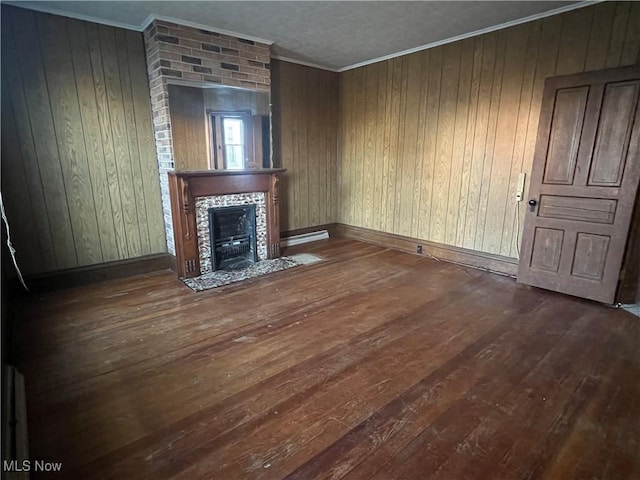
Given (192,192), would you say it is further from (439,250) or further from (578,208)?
(578,208)

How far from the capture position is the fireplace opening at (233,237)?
4043 mm

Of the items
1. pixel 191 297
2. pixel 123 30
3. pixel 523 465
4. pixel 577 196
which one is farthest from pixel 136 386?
pixel 577 196

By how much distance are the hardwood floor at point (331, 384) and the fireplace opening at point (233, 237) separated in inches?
31.5

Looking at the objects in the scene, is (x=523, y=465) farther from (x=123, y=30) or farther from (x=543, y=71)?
(x=123, y=30)

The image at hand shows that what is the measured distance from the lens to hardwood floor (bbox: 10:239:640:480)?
5.10 feet

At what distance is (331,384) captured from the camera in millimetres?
2062

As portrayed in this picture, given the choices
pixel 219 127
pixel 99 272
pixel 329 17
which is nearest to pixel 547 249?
pixel 329 17

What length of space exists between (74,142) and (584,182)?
199 inches

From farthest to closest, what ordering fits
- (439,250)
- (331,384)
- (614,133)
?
(439,250) < (614,133) < (331,384)

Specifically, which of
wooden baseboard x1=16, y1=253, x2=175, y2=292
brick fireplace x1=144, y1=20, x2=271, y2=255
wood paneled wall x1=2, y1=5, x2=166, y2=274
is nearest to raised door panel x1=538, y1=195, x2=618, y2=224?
brick fireplace x1=144, y1=20, x2=271, y2=255

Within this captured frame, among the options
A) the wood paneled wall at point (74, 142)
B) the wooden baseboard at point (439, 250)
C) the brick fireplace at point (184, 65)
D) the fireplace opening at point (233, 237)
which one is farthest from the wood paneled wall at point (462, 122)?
the wood paneled wall at point (74, 142)

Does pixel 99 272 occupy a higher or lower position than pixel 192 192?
lower

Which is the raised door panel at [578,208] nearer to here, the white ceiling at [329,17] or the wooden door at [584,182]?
the wooden door at [584,182]

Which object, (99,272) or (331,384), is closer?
(331,384)
